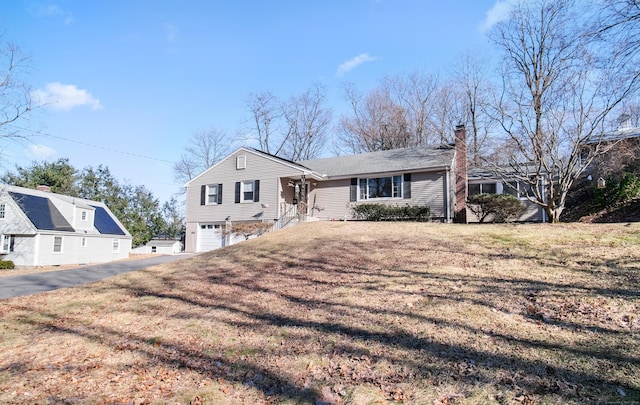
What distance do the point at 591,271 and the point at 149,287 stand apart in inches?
369

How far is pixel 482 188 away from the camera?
21.0 meters

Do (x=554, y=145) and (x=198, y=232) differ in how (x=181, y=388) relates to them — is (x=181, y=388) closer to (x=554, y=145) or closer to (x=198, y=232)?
(x=554, y=145)

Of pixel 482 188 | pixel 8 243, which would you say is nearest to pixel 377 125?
pixel 482 188

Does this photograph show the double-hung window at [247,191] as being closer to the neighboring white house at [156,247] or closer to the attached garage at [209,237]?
the attached garage at [209,237]

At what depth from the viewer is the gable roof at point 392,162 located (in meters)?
17.7

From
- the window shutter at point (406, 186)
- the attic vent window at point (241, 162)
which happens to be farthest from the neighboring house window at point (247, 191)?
the window shutter at point (406, 186)

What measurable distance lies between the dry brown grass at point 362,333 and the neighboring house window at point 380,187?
9708 millimetres

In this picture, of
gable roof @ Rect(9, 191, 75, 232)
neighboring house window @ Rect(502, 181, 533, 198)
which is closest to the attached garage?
gable roof @ Rect(9, 191, 75, 232)

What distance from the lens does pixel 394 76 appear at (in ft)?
107

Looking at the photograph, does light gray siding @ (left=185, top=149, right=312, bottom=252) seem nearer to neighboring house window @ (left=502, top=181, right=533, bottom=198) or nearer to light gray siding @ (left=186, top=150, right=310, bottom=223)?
light gray siding @ (left=186, top=150, right=310, bottom=223)

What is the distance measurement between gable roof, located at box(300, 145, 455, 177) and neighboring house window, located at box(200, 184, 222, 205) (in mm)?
6226

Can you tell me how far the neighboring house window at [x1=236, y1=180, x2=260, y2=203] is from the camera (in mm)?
21016

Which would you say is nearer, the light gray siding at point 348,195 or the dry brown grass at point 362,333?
the dry brown grass at point 362,333

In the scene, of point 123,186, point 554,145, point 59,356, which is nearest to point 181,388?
point 59,356
